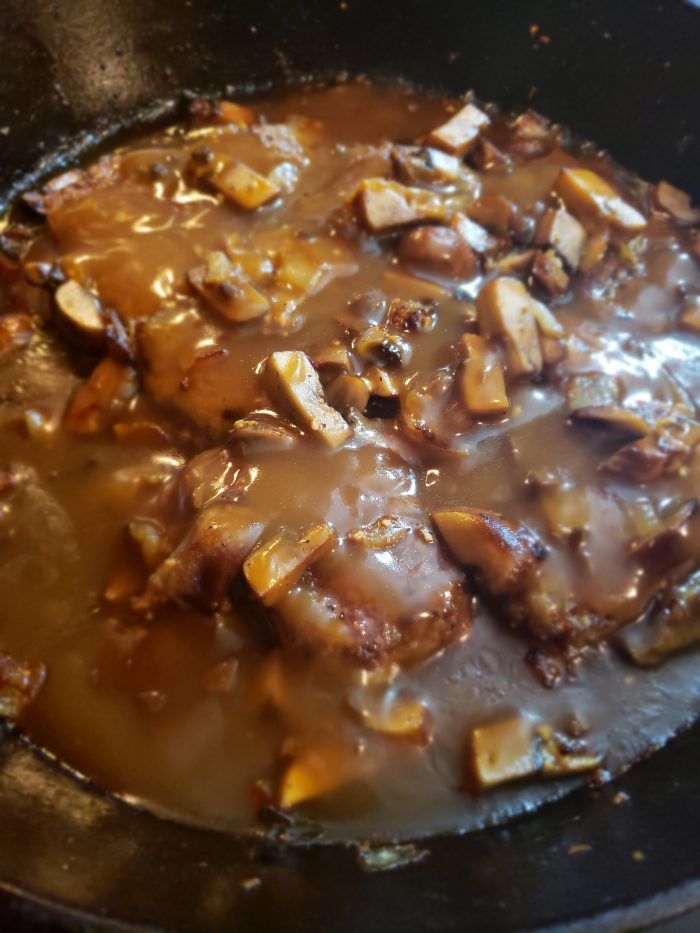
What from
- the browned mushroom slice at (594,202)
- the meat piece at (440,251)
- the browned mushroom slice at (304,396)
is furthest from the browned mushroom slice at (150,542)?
the browned mushroom slice at (594,202)

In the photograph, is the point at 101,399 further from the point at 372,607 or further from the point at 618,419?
the point at 618,419

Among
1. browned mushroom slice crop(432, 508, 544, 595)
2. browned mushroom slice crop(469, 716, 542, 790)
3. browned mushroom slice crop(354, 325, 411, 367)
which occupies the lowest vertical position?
browned mushroom slice crop(469, 716, 542, 790)

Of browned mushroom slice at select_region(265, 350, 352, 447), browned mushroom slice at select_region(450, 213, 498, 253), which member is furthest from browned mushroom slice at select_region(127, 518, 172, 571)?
browned mushroom slice at select_region(450, 213, 498, 253)

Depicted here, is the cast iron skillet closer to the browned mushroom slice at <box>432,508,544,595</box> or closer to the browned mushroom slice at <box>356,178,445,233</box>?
the browned mushroom slice at <box>432,508,544,595</box>

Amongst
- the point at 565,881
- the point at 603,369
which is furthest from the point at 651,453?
the point at 565,881

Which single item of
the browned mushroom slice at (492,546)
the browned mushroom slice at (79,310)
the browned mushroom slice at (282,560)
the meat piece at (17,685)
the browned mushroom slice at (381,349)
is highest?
the browned mushroom slice at (79,310)

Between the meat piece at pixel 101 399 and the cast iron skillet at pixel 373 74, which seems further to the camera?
the meat piece at pixel 101 399

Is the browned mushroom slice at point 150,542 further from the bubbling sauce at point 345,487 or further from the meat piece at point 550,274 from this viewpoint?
the meat piece at point 550,274

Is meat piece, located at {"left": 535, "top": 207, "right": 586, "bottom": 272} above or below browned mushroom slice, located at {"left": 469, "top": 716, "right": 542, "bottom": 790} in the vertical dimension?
above
